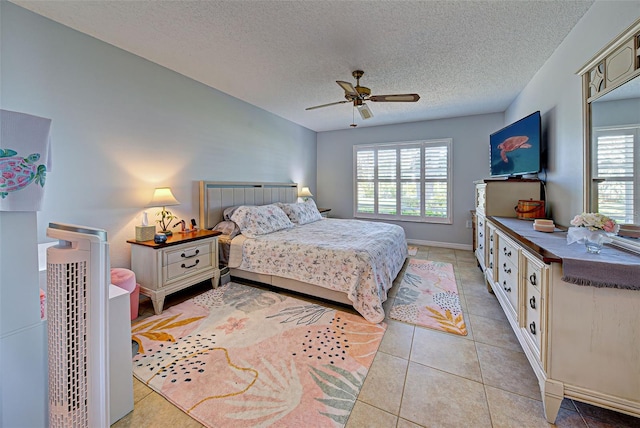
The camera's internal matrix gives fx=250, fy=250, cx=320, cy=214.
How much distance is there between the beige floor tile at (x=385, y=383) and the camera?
1.46m

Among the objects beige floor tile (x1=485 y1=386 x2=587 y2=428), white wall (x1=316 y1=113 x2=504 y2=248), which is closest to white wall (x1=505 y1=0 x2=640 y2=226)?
beige floor tile (x1=485 y1=386 x2=587 y2=428)

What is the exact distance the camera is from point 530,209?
2.60 m

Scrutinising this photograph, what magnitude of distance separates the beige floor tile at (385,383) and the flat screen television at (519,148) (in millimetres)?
2605

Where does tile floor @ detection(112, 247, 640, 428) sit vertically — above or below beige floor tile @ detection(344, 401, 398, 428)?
above

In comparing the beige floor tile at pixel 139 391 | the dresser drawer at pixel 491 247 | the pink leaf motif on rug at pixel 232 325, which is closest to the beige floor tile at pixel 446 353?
the dresser drawer at pixel 491 247

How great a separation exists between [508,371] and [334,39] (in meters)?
2.97

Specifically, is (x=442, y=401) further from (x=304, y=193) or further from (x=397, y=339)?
(x=304, y=193)

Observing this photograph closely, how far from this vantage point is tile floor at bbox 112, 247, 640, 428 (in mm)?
1335

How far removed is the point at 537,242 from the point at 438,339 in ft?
3.45

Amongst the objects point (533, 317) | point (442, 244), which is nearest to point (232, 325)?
point (533, 317)

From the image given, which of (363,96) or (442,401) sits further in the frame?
(363,96)

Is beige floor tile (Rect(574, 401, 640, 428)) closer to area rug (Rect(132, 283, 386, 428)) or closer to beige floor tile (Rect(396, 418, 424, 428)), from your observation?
beige floor tile (Rect(396, 418, 424, 428))

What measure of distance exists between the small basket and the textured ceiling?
60.5 inches

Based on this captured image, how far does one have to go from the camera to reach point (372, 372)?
5.56 ft
